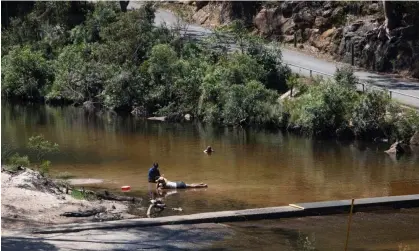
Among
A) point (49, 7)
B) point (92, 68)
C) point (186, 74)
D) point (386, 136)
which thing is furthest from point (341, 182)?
point (49, 7)

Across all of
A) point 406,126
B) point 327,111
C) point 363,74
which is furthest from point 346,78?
point 363,74

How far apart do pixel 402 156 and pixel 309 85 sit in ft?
38.0

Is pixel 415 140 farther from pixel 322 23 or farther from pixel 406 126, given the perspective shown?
pixel 322 23

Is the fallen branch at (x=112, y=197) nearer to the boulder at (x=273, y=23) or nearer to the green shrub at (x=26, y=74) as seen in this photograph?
the green shrub at (x=26, y=74)

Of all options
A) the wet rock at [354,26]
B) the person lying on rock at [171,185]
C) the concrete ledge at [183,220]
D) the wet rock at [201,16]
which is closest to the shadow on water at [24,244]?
the concrete ledge at [183,220]

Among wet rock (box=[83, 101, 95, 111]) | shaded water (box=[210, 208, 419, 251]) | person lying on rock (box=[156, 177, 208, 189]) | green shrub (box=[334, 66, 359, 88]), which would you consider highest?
green shrub (box=[334, 66, 359, 88])

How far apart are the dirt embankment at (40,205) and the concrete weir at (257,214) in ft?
3.14

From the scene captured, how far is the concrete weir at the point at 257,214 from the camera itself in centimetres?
1857

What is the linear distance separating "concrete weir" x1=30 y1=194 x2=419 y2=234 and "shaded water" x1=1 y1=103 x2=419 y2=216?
315cm

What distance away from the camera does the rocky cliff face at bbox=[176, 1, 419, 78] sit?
5084 centimetres

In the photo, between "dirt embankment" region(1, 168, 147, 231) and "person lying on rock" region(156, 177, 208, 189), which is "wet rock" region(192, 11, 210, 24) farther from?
"dirt embankment" region(1, 168, 147, 231)

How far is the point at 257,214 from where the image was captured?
2052 cm

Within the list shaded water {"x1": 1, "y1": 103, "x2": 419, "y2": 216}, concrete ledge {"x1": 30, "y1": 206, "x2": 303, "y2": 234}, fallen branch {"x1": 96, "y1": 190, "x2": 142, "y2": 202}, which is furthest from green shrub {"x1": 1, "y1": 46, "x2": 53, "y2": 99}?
concrete ledge {"x1": 30, "y1": 206, "x2": 303, "y2": 234}

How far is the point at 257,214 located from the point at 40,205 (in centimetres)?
525
